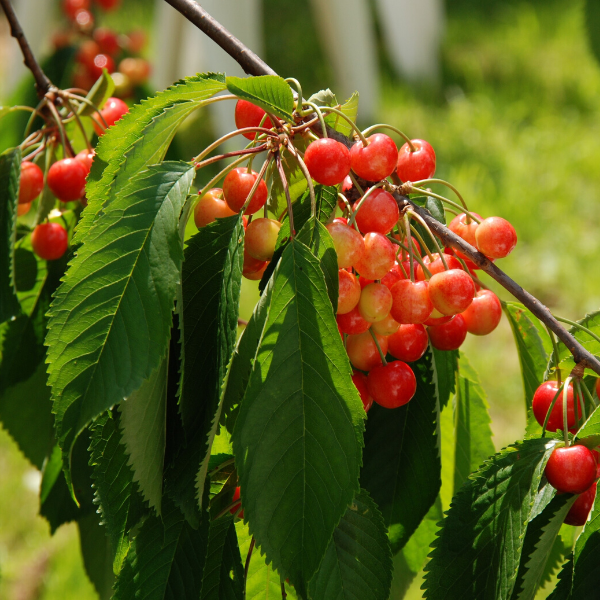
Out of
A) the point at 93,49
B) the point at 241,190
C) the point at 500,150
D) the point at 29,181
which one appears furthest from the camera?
the point at 500,150

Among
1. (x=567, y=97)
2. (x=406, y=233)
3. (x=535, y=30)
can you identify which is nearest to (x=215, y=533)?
(x=406, y=233)

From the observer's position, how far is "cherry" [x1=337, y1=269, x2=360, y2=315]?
1.94 ft

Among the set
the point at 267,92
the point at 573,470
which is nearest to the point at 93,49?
the point at 267,92

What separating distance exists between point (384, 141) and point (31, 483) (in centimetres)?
196

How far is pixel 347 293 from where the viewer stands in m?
0.59

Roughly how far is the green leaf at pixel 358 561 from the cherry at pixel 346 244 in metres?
0.21

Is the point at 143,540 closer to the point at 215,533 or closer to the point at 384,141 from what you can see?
the point at 215,533

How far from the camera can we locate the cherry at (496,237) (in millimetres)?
628

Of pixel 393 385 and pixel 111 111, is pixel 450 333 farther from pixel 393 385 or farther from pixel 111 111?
pixel 111 111

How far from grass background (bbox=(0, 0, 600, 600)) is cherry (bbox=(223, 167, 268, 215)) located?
4.77ft

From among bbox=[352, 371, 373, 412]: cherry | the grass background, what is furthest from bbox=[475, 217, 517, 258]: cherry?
the grass background

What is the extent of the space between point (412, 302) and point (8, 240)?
41cm

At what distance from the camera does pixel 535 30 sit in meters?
4.69

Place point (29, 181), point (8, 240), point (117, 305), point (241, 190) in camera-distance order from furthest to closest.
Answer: point (29, 181)
point (8, 240)
point (241, 190)
point (117, 305)
